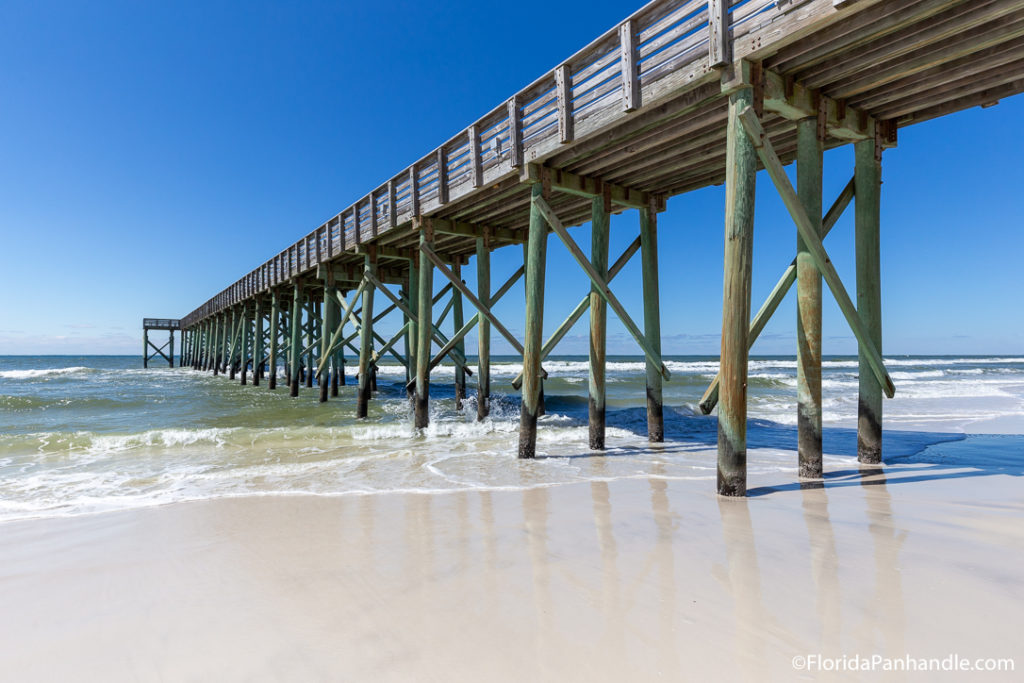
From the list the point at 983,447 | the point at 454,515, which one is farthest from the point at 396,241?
the point at 983,447

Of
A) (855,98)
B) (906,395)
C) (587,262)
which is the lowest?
(906,395)

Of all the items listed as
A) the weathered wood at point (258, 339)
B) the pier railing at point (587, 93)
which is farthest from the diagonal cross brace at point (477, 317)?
the weathered wood at point (258, 339)

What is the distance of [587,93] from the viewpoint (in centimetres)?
618

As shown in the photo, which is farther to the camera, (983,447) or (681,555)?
(983,447)

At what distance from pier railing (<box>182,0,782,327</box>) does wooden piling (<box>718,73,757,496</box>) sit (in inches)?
21.7

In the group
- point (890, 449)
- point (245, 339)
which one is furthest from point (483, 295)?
point (245, 339)

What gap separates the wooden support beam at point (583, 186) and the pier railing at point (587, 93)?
0.72 ft

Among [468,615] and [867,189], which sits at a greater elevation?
[867,189]

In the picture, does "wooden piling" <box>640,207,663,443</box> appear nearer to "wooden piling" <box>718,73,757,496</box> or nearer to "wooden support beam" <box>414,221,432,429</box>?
"wooden piling" <box>718,73,757,496</box>

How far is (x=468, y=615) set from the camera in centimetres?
258

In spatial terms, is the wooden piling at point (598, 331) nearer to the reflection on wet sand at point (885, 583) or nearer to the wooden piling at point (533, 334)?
the wooden piling at point (533, 334)

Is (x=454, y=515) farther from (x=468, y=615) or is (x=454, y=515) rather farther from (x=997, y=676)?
(x=997, y=676)

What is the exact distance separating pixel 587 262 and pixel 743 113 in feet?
8.85

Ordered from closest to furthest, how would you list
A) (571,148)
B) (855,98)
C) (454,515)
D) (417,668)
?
(417,668) → (454,515) → (855,98) → (571,148)
